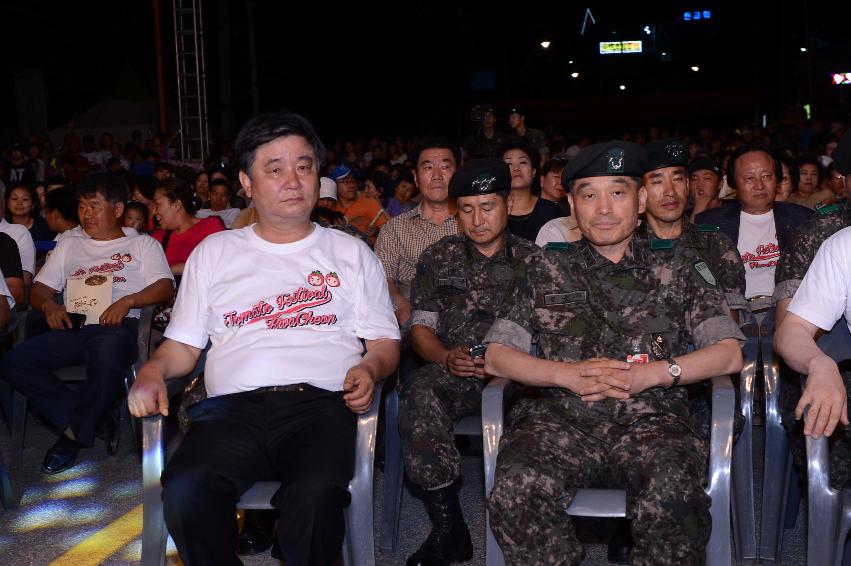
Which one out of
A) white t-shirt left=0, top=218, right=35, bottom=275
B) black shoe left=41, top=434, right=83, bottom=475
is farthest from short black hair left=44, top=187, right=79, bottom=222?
black shoe left=41, top=434, right=83, bottom=475

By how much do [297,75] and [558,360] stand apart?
662 inches

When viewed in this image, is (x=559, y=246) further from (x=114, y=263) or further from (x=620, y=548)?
(x=114, y=263)

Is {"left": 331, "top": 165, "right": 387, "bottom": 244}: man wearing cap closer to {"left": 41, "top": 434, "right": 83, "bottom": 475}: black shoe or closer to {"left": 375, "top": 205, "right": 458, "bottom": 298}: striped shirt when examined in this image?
{"left": 375, "top": 205, "right": 458, "bottom": 298}: striped shirt

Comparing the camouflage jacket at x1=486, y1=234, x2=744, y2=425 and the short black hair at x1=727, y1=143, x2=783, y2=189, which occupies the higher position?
the short black hair at x1=727, y1=143, x2=783, y2=189

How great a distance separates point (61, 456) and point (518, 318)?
8.54 ft

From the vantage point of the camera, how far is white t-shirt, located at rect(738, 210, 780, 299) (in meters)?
4.70

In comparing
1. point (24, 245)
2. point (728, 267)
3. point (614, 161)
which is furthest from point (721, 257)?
point (24, 245)

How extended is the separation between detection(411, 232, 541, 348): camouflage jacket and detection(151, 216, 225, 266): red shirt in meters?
2.14

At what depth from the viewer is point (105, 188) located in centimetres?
493

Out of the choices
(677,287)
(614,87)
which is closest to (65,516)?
(677,287)

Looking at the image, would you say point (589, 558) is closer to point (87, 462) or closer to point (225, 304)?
point (225, 304)

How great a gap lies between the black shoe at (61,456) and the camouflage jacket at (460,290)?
188cm

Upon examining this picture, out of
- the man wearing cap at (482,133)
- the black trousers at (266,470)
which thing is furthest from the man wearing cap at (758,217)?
the man wearing cap at (482,133)

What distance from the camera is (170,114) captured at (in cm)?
1669
